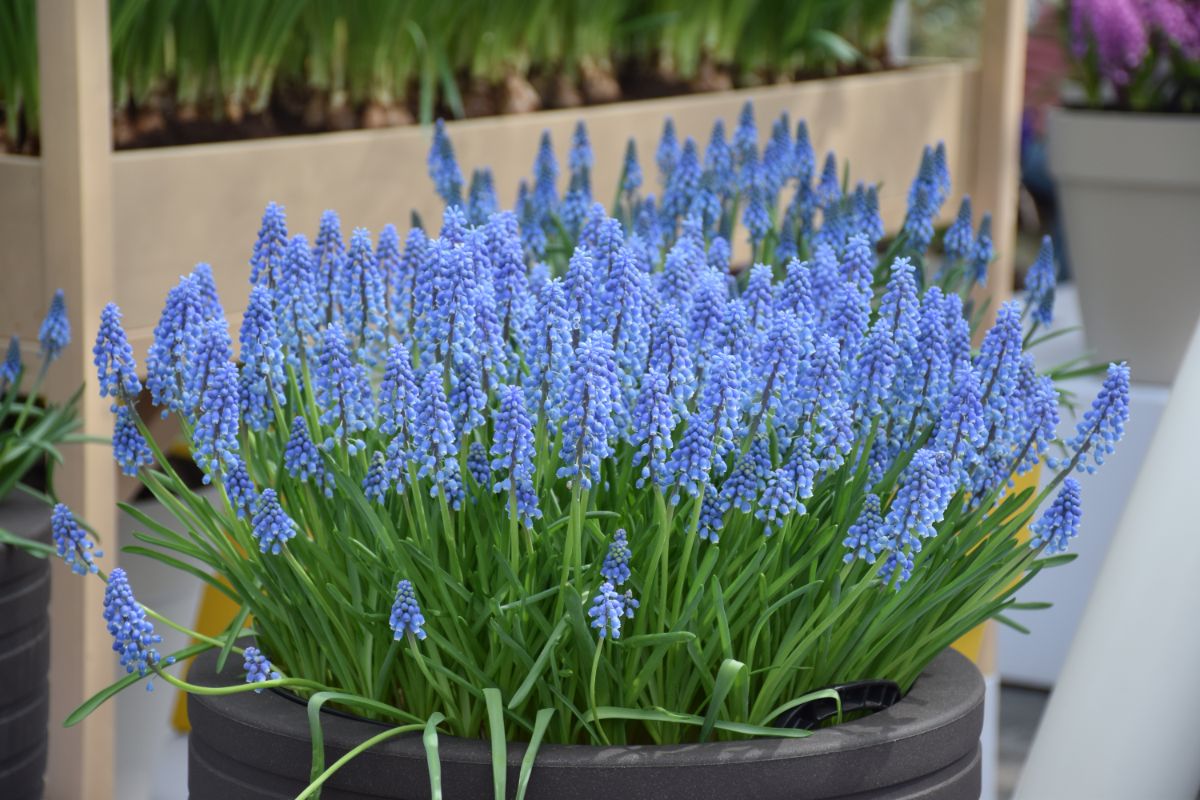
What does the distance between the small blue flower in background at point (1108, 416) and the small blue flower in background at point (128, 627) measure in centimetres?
45

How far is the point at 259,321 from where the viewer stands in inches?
31.2

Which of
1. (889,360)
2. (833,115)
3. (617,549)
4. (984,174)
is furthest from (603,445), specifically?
(984,174)

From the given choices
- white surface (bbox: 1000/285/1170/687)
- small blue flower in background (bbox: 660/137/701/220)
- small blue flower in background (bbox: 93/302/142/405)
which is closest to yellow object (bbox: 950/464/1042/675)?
white surface (bbox: 1000/285/1170/687)

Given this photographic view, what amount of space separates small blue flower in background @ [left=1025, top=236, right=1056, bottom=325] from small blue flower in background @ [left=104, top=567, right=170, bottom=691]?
637 millimetres

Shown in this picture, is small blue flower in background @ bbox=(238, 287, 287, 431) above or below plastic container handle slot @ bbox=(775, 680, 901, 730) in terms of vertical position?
above

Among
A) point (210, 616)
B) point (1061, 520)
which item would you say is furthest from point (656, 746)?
point (210, 616)

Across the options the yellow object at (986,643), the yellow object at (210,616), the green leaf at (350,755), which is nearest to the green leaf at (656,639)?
the green leaf at (350,755)

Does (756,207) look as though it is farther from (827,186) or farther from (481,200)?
(481,200)

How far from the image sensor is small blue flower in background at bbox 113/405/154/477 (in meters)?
0.80

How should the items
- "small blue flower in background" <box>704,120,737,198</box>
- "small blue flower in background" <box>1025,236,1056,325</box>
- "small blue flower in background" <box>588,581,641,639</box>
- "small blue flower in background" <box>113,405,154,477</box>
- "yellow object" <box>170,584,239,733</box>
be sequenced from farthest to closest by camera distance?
"yellow object" <box>170,584,239,733</box>, "small blue flower in background" <box>704,120,737,198</box>, "small blue flower in background" <box>1025,236,1056,325</box>, "small blue flower in background" <box>113,405,154,477</box>, "small blue flower in background" <box>588,581,641,639</box>

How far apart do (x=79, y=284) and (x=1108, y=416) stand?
92 centimetres

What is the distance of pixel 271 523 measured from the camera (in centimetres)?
75

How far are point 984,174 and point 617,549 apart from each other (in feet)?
6.31

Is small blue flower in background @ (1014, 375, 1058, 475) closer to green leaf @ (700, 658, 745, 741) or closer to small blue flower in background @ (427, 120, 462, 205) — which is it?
green leaf @ (700, 658, 745, 741)
